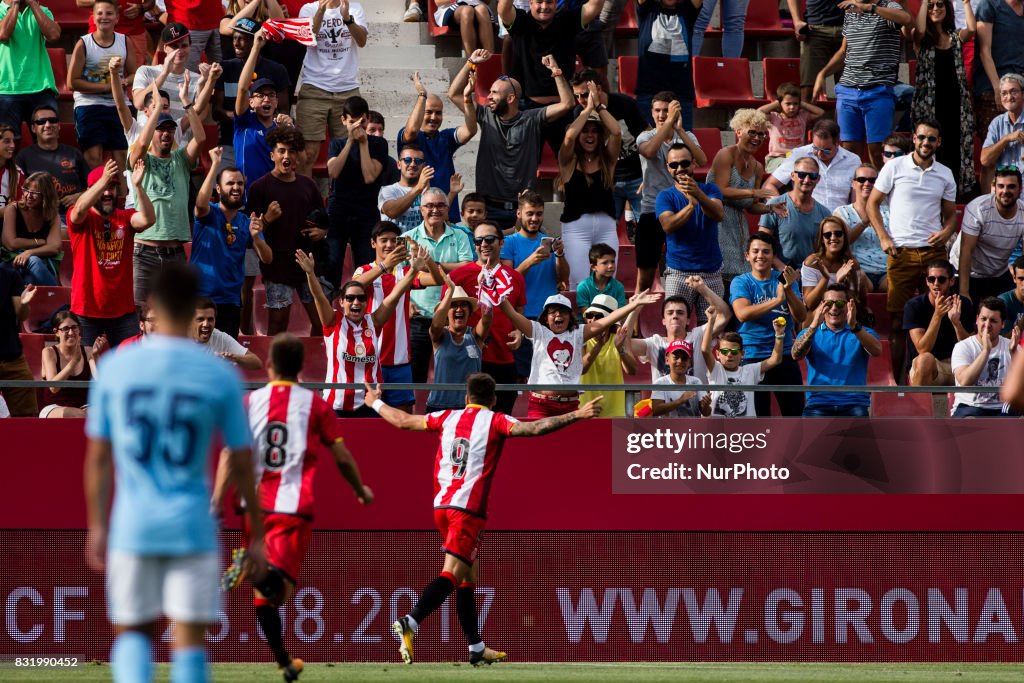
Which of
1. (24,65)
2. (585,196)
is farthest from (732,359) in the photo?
(24,65)

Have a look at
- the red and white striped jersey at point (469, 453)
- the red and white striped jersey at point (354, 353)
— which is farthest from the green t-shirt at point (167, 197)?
the red and white striped jersey at point (469, 453)

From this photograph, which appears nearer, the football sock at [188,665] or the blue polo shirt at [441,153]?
the football sock at [188,665]

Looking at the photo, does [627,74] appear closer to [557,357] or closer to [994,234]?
[994,234]

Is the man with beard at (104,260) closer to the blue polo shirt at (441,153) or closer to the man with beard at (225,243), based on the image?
the man with beard at (225,243)

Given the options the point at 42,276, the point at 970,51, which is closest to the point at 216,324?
the point at 42,276

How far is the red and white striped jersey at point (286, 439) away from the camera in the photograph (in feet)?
→ 28.7

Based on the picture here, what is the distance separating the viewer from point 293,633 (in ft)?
36.1

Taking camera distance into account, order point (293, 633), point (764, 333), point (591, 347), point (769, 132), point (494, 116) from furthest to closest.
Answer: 1. point (769, 132)
2. point (494, 116)
3. point (764, 333)
4. point (591, 347)
5. point (293, 633)

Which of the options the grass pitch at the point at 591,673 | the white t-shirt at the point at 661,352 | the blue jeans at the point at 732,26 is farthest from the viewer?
the blue jeans at the point at 732,26

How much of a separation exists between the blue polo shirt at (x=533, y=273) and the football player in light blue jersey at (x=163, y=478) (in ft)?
24.5

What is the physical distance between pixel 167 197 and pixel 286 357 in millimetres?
4749

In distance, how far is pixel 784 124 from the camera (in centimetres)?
1567

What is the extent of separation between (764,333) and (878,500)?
1976mm

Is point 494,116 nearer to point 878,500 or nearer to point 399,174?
point 399,174
